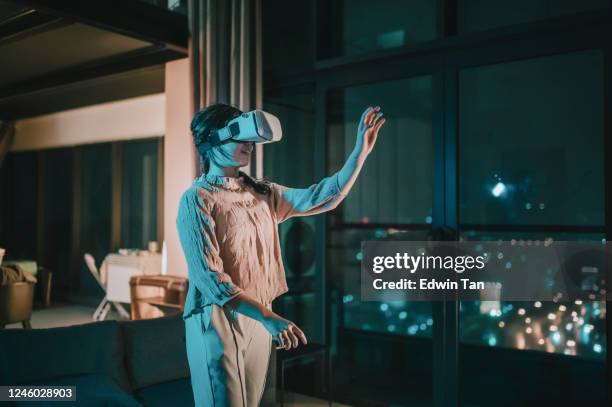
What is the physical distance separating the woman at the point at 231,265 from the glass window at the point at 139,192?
4863mm

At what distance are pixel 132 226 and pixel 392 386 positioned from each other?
3718 millimetres

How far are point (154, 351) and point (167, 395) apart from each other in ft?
0.66

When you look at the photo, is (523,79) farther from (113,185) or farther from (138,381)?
(113,185)

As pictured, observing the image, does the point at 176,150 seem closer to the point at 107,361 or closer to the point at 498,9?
the point at 107,361

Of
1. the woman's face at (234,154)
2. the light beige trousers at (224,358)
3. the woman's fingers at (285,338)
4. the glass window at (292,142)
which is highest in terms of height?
the glass window at (292,142)

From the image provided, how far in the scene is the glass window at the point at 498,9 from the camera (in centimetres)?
290

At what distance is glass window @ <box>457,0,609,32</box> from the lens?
114 inches

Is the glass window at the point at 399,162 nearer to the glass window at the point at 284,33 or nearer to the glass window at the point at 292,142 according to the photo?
the glass window at the point at 292,142

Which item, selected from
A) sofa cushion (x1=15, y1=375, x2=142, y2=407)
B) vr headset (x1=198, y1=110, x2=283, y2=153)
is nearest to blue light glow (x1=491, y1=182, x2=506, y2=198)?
sofa cushion (x1=15, y1=375, x2=142, y2=407)

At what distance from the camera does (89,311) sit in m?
5.68

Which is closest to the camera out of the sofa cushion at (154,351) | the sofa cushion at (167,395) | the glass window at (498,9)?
the sofa cushion at (167,395)

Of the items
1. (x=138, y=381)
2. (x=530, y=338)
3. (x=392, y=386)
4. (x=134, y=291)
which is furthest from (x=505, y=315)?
(x=138, y=381)

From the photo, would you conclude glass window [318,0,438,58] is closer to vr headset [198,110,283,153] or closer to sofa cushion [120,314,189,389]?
sofa cushion [120,314,189,389]

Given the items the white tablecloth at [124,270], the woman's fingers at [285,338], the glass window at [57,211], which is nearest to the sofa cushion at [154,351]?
the woman's fingers at [285,338]
